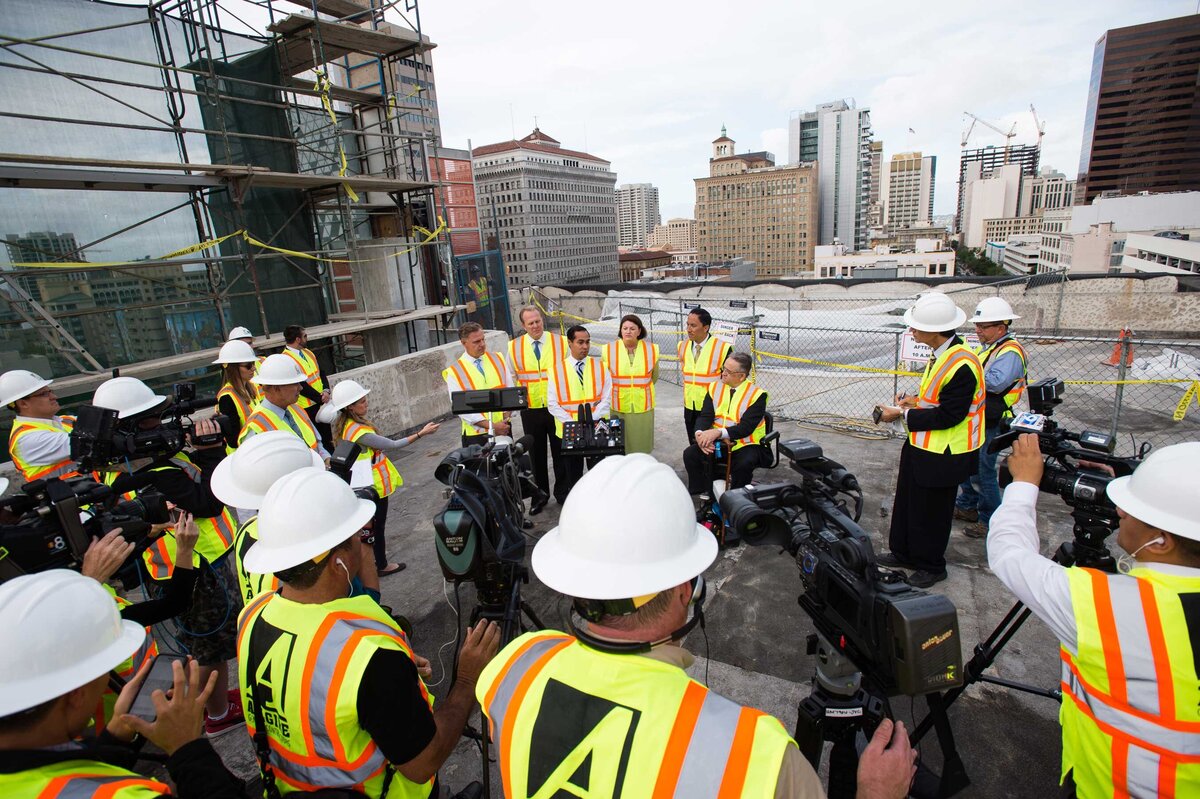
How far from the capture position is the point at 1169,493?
59.3 inches

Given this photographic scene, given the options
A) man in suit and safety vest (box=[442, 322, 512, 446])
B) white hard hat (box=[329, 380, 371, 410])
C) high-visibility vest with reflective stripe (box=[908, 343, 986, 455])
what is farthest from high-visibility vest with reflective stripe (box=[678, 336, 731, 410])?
white hard hat (box=[329, 380, 371, 410])

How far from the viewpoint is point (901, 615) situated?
1.59 m

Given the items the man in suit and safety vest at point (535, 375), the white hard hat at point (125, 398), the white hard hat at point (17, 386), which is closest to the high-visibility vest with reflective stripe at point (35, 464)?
the white hard hat at point (17, 386)

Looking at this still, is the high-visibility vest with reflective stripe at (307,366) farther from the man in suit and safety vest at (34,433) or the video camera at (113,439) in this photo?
the video camera at (113,439)

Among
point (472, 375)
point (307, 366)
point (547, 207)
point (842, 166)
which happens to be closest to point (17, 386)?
point (307, 366)

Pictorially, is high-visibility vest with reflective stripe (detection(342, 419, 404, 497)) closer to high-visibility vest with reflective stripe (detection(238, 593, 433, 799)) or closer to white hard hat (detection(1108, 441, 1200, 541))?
high-visibility vest with reflective stripe (detection(238, 593, 433, 799))

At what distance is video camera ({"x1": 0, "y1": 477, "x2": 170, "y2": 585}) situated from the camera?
2158mm

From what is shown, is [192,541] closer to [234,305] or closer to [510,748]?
[510,748]

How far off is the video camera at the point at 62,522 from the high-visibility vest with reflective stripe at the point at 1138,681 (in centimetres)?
326

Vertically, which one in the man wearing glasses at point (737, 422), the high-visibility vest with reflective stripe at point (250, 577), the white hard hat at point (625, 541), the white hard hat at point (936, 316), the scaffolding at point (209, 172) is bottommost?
the man wearing glasses at point (737, 422)

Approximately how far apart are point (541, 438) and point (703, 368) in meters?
1.78

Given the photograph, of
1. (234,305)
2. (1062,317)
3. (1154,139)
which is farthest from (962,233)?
(234,305)

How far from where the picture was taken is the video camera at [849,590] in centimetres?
161

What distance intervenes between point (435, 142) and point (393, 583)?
9039 millimetres
